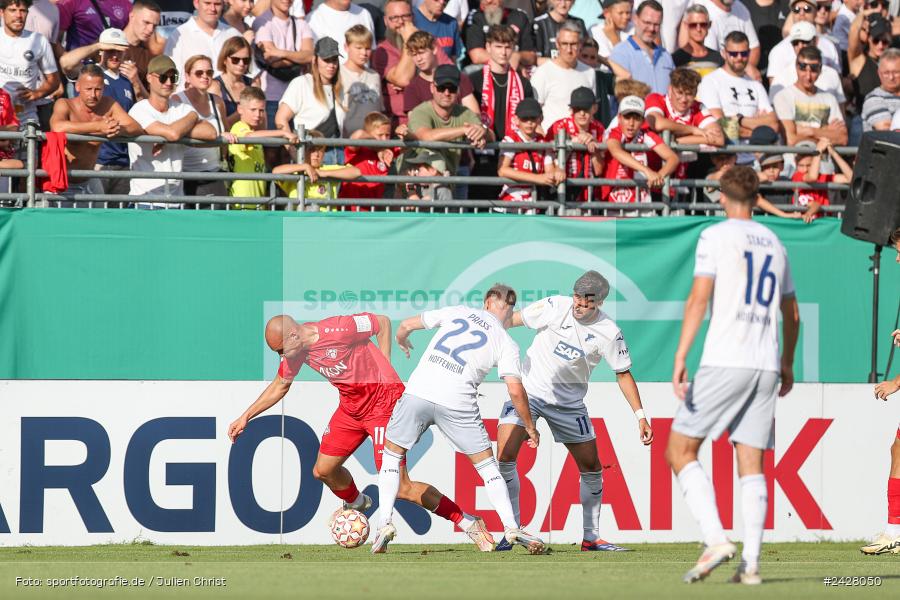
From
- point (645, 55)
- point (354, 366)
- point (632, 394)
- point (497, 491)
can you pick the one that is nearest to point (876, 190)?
point (632, 394)

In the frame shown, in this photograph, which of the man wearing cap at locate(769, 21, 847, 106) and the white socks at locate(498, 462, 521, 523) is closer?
the white socks at locate(498, 462, 521, 523)

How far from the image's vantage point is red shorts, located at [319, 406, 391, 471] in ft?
40.9

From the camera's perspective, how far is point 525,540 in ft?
38.0

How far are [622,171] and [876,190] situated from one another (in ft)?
8.25

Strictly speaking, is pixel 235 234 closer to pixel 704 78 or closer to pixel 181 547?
pixel 181 547

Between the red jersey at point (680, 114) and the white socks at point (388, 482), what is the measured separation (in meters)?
4.88

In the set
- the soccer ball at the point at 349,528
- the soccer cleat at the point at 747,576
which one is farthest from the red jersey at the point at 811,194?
the soccer cleat at the point at 747,576

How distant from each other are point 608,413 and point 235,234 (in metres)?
3.96

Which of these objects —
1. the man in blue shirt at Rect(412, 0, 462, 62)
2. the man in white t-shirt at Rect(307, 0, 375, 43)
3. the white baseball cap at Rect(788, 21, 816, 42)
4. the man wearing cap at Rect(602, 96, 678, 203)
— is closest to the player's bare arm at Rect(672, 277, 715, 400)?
the man wearing cap at Rect(602, 96, 678, 203)

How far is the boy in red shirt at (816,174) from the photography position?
1468cm

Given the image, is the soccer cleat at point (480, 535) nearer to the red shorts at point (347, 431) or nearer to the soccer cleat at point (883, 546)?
the red shorts at point (347, 431)

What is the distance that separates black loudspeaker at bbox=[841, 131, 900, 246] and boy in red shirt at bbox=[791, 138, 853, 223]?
1.00 meters

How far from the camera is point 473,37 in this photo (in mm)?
15820

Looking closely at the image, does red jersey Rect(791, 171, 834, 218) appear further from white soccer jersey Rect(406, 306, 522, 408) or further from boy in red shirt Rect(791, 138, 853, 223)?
white soccer jersey Rect(406, 306, 522, 408)
